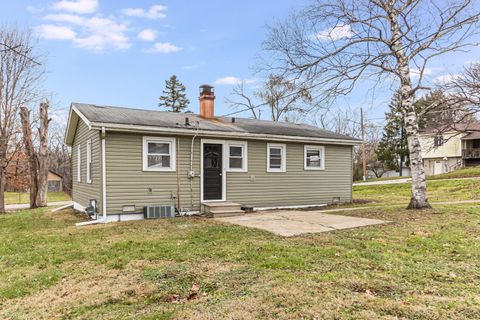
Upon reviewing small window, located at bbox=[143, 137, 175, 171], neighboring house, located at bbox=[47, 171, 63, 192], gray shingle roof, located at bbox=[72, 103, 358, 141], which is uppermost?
gray shingle roof, located at bbox=[72, 103, 358, 141]

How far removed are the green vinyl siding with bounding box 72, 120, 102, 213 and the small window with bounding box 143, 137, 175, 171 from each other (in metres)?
1.25

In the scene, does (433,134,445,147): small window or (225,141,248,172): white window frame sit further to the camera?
(433,134,445,147): small window

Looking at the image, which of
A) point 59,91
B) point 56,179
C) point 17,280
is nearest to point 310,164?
point 17,280

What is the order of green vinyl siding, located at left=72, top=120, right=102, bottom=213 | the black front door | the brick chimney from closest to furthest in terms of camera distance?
green vinyl siding, located at left=72, top=120, right=102, bottom=213
the black front door
the brick chimney

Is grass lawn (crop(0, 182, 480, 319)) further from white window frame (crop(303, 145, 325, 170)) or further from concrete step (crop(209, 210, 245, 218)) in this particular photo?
white window frame (crop(303, 145, 325, 170))

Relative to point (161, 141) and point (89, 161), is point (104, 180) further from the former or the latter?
point (89, 161)

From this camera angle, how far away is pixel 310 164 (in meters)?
12.6

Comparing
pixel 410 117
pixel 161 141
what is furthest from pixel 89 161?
pixel 410 117

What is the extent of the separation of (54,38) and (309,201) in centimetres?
1164

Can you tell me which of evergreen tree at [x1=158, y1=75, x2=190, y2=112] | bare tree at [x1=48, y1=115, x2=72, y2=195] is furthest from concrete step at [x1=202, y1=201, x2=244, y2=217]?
evergreen tree at [x1=158, y1=75, x2=190, y2=112]

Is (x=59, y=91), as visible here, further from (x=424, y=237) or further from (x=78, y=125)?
(x=424, y=237)

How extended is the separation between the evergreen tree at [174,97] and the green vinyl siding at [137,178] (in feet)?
107

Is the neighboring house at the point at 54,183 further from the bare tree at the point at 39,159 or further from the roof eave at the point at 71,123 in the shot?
the roof eave at the point at 71,123

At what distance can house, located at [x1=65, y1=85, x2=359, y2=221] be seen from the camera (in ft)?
30.5
